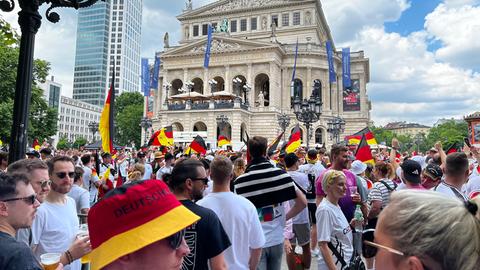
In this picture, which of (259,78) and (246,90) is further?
(259,78)

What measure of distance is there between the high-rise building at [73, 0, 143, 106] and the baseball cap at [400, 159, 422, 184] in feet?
436

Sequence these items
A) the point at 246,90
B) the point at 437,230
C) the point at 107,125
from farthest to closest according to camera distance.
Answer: the point at 246,90
the point at 107,125
the point at 437,230

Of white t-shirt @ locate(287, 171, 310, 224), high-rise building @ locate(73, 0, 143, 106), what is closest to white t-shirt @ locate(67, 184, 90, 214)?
white t-shirt @ locate(287, 171, 310, 224)

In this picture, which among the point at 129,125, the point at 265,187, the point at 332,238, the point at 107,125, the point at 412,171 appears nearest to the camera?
the point at 332,238

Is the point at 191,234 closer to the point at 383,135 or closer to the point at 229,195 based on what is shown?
the point at 229,195

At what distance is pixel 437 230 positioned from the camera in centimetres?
126

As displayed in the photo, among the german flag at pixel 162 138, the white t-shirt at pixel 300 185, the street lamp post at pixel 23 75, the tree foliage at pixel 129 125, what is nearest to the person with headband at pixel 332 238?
the white t-shirt at pixel 300 185

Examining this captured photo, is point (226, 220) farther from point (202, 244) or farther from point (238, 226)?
point (202, 244)

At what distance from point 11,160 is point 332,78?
4289cm

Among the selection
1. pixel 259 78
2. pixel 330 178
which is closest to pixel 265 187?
pixel 330 178

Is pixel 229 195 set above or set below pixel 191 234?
above

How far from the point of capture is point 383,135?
10888cm

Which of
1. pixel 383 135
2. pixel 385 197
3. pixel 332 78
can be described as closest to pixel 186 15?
pixel 332 78

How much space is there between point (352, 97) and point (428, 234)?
50.2 m
